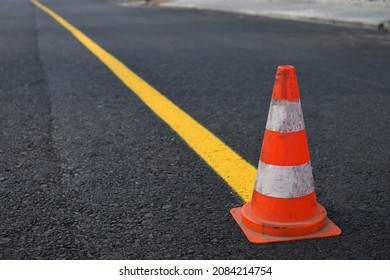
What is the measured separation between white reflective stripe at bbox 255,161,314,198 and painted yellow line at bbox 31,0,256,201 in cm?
24

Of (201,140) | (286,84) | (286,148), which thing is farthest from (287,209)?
(201,140)

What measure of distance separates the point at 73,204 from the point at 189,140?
1001mm

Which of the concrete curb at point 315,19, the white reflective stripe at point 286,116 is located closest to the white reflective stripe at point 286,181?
the white reflective stripe at point 286,116

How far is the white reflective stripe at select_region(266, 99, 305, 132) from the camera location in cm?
206

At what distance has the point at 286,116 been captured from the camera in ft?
6.77

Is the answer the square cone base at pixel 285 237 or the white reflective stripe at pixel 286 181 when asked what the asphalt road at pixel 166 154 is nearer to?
the square cone base at pixel 285 237

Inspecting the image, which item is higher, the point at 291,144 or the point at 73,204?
the point at 291,144

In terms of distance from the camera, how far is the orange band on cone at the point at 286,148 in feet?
6.76

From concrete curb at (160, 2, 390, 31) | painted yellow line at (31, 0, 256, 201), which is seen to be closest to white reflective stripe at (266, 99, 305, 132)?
painted yellow line at (31, 0, 256, 201)

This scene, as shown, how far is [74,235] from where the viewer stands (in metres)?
2.00

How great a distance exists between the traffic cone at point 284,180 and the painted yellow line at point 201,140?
0.24m

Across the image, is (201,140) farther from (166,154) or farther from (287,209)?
(287,209)
